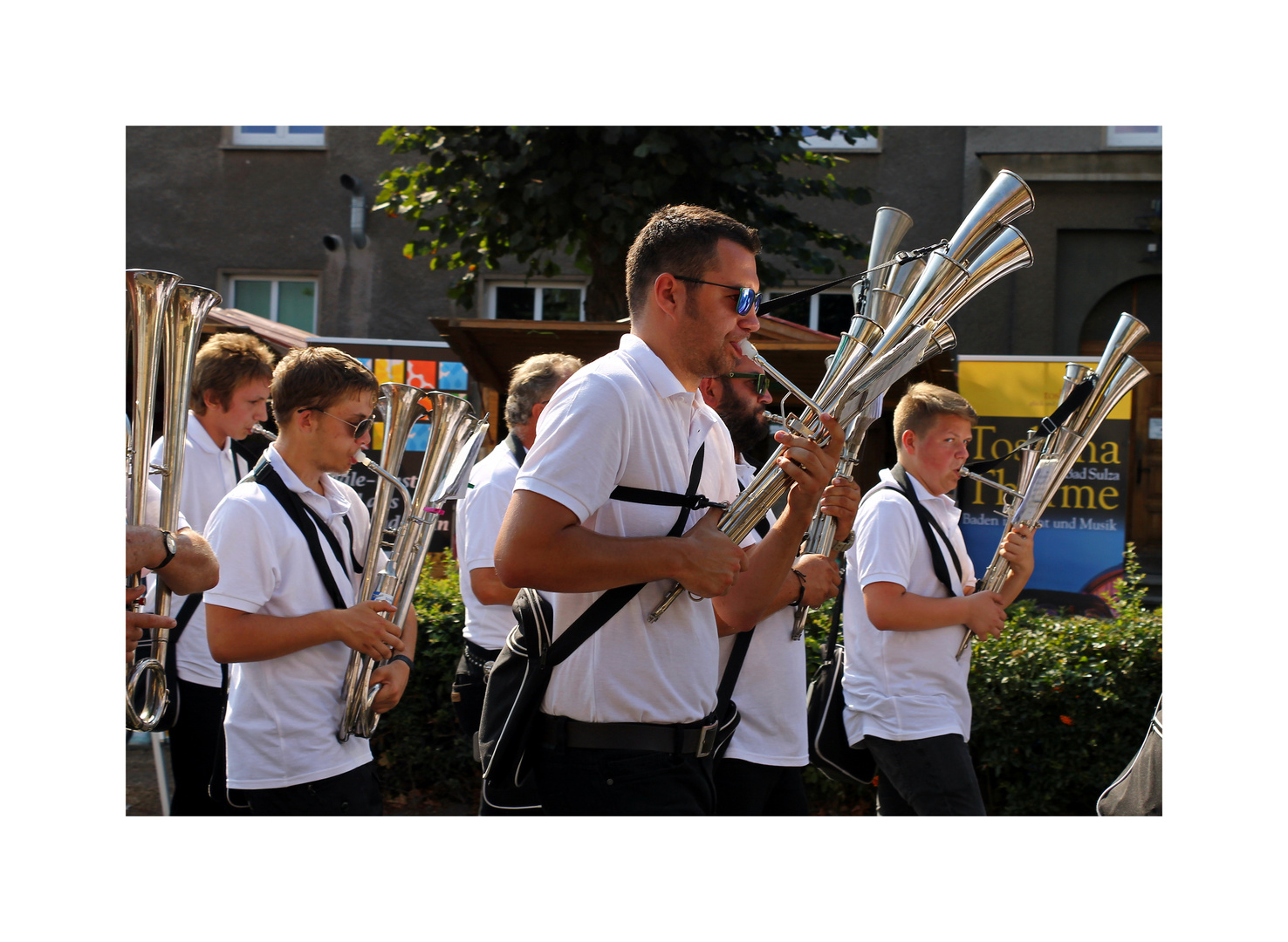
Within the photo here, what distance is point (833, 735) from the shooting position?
3.95 m

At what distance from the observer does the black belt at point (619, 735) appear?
2318 mm

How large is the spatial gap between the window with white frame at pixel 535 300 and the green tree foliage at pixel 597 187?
3.05 meters

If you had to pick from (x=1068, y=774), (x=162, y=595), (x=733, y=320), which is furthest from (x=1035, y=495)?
(x=162, y=595)

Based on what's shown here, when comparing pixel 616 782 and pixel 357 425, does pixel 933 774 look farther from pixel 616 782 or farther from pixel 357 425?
pixel 357 425

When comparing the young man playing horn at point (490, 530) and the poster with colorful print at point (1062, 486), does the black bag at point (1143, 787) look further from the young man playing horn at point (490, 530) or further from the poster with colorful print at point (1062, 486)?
the poster with colorful print at point (1062, 486)

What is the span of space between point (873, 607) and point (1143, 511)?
8.69 meters

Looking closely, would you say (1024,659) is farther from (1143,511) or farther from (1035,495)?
(1143,511)

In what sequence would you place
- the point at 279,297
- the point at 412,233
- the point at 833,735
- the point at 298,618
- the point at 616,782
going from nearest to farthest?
the point at 616,782, the point at 298,618, the point at 833,735, the point at 412,233, the point at 279,297

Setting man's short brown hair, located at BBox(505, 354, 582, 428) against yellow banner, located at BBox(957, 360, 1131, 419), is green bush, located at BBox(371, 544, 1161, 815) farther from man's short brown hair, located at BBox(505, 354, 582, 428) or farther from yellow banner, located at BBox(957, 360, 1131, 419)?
yellow banner, located at BBox(957, 360, 1131, 419)

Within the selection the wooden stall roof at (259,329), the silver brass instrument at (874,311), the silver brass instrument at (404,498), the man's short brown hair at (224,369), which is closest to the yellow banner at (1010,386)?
the wooden stall roof at (259,329)

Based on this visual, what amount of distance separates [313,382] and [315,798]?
109 cm

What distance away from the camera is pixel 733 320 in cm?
249

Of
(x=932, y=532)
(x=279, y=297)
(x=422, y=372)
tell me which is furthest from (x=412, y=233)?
(x=932, y=532)

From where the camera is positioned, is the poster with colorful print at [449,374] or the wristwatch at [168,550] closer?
the wristwatch at [168,550]
